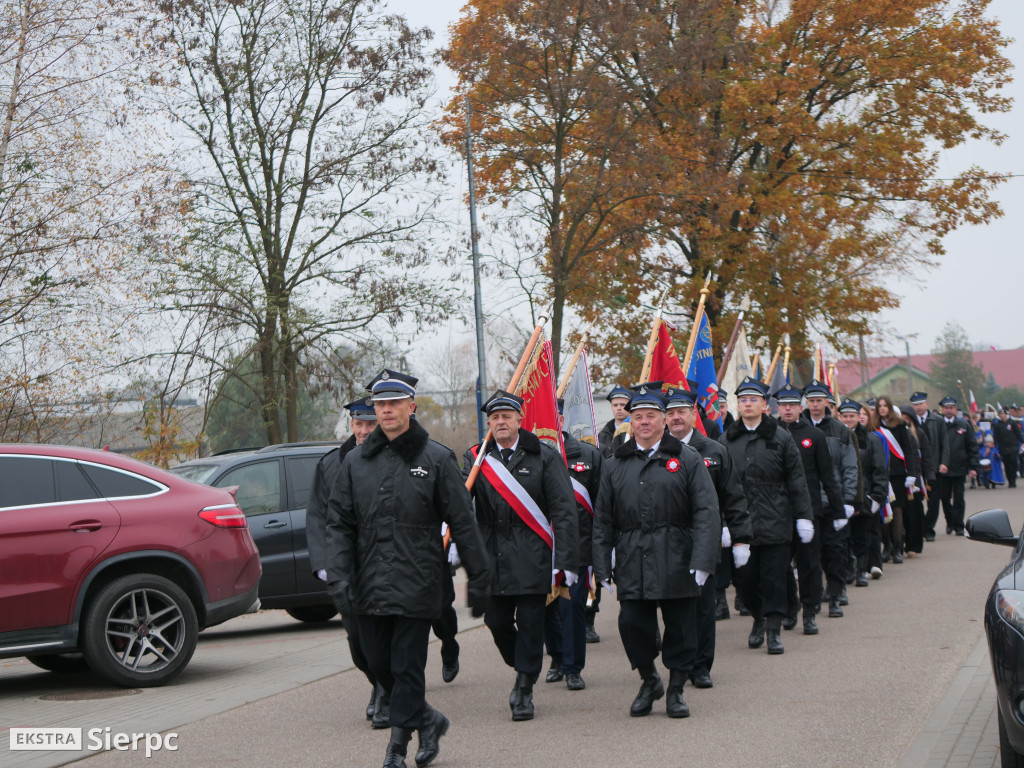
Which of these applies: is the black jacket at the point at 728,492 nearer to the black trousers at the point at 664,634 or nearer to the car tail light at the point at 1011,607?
the black trousers at the point at 664,634

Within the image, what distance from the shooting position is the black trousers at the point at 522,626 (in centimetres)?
784

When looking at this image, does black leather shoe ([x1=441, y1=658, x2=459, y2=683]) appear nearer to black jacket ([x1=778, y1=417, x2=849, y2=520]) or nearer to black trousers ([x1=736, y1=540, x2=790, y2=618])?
black trousers ([x1=736, y1=540, x2=790, y2=618])

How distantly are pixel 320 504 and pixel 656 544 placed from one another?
199cm

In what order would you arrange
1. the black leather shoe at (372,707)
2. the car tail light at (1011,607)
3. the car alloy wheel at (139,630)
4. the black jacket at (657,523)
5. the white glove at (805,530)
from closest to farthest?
1. the car tail light at (1011,607)
2. the black jacket at (657,523)
3. the black leather shoe at (372,707)
4. the car alloy wheel at (139,630)
5. the white glove at (805,530)

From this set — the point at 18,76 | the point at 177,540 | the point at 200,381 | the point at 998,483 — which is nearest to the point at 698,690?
the point at 177,540

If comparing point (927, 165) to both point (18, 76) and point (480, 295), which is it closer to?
point (480, 295)

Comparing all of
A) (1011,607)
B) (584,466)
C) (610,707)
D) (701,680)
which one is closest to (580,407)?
(584,466)

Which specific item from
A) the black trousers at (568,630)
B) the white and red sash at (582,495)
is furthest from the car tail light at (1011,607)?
the white and red sash at (582,495)

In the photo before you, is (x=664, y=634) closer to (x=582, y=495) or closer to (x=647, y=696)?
(x=647, y=696)

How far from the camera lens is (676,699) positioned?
766 cm

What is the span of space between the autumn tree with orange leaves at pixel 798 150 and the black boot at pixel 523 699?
18841 mm

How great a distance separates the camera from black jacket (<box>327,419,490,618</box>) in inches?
252

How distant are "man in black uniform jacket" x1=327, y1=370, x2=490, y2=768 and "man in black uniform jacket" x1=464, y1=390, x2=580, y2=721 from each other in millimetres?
1246

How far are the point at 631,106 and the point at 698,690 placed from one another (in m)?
19.0
